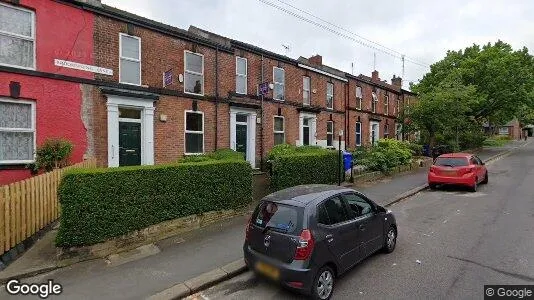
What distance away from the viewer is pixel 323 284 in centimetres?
470

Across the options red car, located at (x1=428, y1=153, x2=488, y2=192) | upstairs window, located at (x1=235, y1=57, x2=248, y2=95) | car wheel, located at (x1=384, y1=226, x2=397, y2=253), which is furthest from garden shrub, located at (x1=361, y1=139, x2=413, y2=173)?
car wheel, located at (x1=384, y1=226, x2=397, y2=253)

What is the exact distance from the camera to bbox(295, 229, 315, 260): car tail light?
4.54 metres

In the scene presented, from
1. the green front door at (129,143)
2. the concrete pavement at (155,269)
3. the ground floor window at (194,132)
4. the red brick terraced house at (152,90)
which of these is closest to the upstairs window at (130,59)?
the red brick terraced house at (152,90)

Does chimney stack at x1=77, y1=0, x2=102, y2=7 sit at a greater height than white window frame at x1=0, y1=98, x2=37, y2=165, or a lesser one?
greater

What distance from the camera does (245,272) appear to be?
5793 millimetres

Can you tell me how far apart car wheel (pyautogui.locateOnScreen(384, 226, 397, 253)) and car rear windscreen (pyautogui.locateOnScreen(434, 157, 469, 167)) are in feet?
25.9

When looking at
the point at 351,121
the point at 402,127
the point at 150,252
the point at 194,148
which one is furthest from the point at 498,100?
the point at 150,252

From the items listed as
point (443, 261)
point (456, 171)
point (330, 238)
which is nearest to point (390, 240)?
point (443, 261)

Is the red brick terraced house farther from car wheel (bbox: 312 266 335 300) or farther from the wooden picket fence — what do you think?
car wheel (bbox: 312 266 335 300)

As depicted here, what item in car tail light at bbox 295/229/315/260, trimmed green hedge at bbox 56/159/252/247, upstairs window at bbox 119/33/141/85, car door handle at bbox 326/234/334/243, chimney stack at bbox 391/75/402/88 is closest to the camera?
car tail light at bbox 295/229/315/260

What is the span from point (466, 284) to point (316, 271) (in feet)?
7.70

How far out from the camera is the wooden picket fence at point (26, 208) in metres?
Result: 6.08

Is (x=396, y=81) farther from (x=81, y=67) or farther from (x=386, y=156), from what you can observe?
(x=81, y=67)

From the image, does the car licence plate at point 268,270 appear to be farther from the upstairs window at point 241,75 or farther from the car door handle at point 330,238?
the upstairs window at point 241,75
